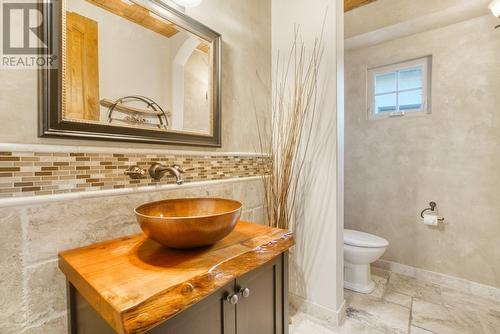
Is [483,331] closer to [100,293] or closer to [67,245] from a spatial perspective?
[100,293]

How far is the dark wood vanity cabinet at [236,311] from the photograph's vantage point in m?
0.64

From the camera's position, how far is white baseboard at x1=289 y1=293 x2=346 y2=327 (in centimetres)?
154

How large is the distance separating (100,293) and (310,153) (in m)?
1.40

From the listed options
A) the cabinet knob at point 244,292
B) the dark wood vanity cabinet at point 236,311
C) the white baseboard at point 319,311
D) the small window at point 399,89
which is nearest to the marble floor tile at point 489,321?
the white baseboard at point 319,311

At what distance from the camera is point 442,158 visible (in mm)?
2072

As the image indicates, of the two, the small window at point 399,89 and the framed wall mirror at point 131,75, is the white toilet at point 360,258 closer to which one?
the small window at point 399,89

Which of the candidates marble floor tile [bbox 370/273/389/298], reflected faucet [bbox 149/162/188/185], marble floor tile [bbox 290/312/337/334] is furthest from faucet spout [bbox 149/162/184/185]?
marble floor tile [bbox 370/273/389/298]

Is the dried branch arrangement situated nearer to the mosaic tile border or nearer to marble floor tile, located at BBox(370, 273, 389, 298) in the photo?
the mosaic tile border

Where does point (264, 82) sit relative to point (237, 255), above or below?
above

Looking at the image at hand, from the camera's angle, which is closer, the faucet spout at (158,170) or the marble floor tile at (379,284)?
the faucet spout at (158,170)

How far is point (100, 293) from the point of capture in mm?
533

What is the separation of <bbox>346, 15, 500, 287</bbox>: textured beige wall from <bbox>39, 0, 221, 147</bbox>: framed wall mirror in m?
1.85

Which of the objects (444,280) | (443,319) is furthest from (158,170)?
(444,280)

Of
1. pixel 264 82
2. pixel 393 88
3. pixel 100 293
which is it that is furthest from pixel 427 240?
pixel 100 293
